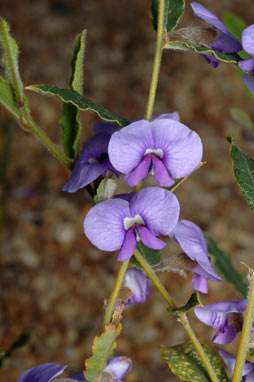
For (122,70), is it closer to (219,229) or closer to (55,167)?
(55,167)

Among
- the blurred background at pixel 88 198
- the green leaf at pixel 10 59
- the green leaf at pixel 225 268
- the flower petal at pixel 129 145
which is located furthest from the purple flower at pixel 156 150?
the blurred background at pixel 88 198

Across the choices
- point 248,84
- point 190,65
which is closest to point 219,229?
point 190,65

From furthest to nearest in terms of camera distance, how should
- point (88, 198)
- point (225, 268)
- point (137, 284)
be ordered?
point (88, 198) → point (225, 268) → point (137, 284)

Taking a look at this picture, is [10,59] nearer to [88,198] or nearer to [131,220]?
[131,220]

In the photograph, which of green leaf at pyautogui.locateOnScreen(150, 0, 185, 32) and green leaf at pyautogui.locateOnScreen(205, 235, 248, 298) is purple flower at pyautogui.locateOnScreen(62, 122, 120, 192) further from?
green leaf at pyautogui.locateOnScreen(205, 235, 248, 298)

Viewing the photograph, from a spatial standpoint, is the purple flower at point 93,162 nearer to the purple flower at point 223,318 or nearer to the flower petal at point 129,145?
the flower petal at point 129,145

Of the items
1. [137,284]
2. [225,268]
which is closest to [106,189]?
[137,284]
